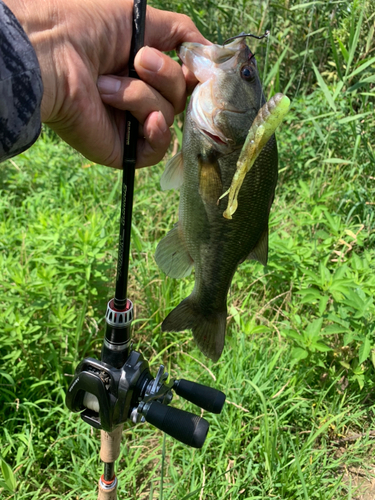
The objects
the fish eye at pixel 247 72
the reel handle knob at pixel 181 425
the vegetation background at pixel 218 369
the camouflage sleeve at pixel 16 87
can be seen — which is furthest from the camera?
the vegetation background at pixel 218 369

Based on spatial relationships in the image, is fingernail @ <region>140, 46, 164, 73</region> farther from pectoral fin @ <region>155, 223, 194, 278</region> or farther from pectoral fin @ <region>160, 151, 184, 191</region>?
pectoral fin @ <region>155, 223, 194, 278</region>

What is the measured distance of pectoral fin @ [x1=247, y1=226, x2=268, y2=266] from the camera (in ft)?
5.17

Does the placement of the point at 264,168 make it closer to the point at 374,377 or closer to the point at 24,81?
the point at 24,81

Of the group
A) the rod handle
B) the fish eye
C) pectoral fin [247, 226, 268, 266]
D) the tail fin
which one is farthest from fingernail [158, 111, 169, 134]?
the rod handle

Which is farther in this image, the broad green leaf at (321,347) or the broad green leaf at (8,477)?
the broad green leaf at (321,347)

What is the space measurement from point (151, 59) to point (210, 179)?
410 millimetres

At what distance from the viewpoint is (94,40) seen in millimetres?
1306

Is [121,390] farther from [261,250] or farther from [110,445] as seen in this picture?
[261,250]

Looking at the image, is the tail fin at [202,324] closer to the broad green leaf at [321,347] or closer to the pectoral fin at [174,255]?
the pectoral fin at [174,255]

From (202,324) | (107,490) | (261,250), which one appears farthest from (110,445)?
(261,250)

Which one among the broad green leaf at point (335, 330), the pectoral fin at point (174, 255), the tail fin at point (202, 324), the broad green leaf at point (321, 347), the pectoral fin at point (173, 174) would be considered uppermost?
the pectoral fin at point (173, 174)

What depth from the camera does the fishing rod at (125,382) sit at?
1.24m

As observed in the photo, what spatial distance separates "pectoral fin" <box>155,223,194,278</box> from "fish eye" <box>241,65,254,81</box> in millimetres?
570

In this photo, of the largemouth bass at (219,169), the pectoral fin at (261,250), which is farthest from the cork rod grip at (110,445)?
the pectoral fin at (261,250)
